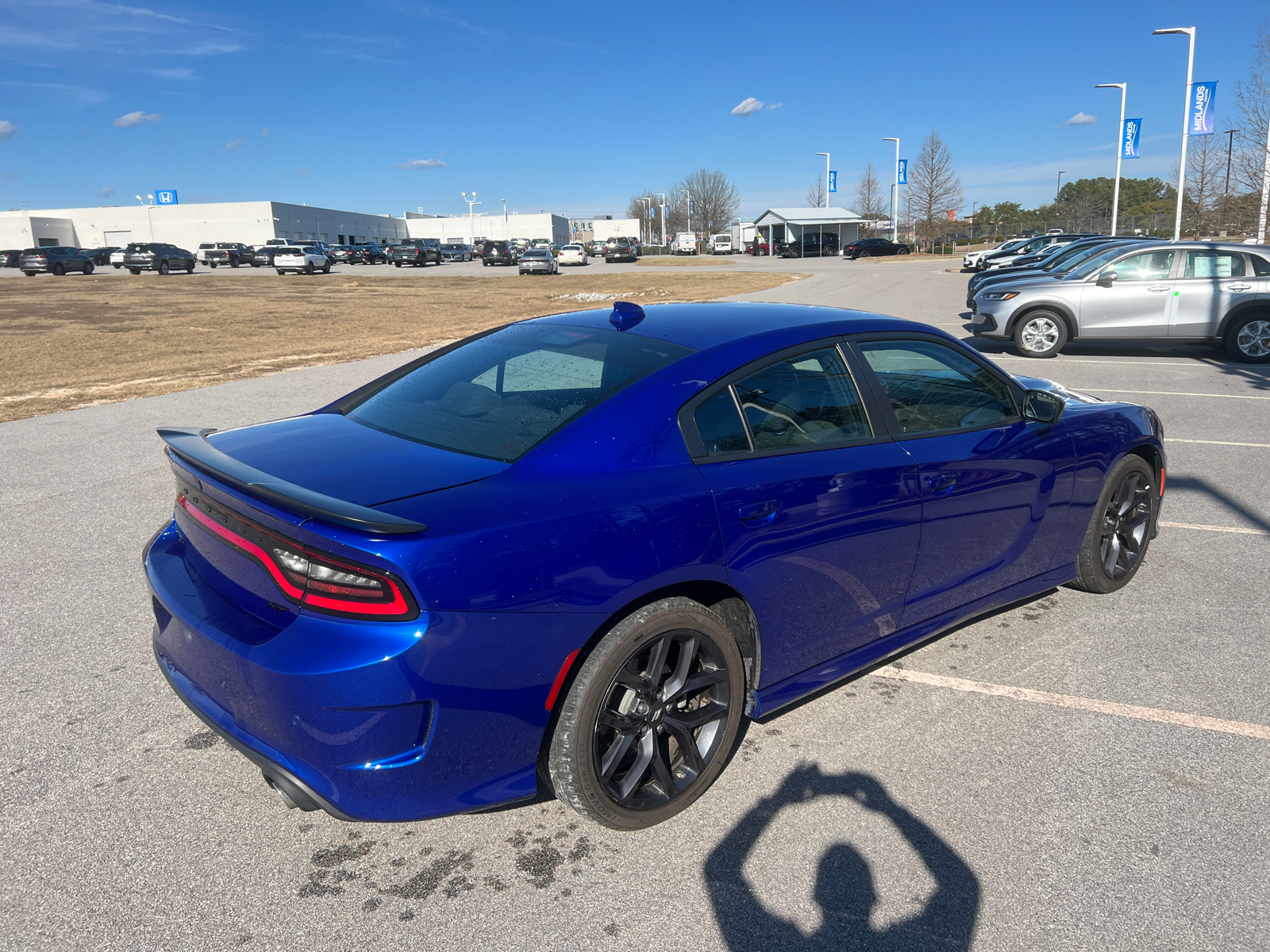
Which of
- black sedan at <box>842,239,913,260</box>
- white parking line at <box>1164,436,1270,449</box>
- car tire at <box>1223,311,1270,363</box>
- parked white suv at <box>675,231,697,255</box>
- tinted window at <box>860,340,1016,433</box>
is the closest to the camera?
tinted window at <box>860,340,1016,433</box>

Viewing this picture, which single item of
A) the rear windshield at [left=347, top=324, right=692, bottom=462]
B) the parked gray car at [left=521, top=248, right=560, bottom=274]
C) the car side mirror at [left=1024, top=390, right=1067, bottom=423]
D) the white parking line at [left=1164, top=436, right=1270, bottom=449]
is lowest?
the white parking line at [left=1164, top=436, right=1270, bottom=449]

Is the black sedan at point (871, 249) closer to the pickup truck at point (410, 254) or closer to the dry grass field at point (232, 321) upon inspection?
the dry grass field at point (232, 321)

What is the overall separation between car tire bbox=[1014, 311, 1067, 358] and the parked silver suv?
0.5 inches

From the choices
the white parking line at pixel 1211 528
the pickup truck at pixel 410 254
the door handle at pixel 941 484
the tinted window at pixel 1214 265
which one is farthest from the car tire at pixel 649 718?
the pickup truck at pixel 410 254

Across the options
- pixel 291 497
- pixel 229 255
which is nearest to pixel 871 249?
pixel 229 255

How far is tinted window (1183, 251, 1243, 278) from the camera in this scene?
13.2 m

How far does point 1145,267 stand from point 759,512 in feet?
43.1

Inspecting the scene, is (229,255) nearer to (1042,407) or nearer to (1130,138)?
(1130,138)

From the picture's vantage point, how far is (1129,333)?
44.3ft

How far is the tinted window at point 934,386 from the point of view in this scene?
360cm

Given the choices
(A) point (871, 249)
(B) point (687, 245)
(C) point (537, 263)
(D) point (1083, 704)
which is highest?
(B) point (687, 245)

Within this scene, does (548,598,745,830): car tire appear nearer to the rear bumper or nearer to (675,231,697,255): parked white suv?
the rear bumper

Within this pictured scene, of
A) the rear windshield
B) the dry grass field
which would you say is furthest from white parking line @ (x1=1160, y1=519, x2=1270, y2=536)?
the dry grass field

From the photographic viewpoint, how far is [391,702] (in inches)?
89.7
